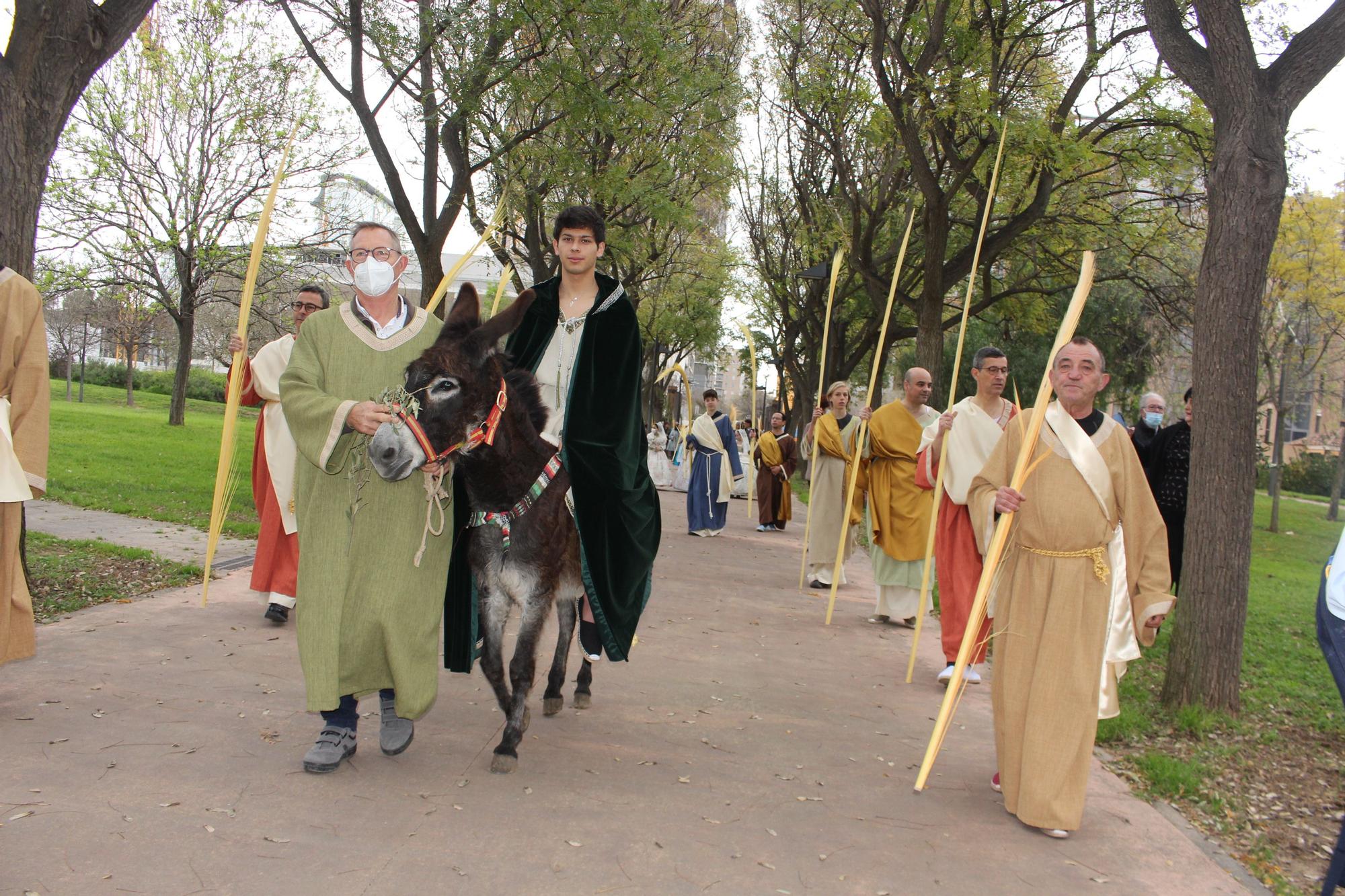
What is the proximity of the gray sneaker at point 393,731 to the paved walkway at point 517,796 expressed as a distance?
0.23ft

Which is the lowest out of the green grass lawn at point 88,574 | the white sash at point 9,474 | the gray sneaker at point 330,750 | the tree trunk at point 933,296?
the green grass lawn at point 88,574

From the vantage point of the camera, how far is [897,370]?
38.7 meters

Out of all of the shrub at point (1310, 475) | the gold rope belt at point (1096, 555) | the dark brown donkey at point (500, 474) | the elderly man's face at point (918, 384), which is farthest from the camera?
the shrub at point (1310, 475)

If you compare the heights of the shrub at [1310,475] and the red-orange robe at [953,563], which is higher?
the shrub at [1310,475]

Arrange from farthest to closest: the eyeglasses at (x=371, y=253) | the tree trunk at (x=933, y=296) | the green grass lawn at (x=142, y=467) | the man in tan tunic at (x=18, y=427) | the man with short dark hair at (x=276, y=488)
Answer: the tree trunk at (x=933, y=296) < the green grass lawn at (x=142, y=467) < the man with short dark hair at (x=276, y=488) < the man in tan tunic at (x=18, y=427) < the eyeglasses at (x=371, y=253)

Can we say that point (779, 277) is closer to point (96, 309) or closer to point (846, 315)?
point (846, 315)

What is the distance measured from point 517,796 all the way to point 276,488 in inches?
149

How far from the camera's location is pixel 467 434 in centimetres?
421

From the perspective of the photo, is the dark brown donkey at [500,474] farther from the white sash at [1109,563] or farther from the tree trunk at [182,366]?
the tree trunk at [182,366]

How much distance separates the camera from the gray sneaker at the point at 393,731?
4652 millimetres

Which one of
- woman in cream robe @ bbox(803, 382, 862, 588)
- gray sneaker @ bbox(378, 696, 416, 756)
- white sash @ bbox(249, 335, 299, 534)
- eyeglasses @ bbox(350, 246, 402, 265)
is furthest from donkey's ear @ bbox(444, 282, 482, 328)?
woman in cream robe @ bbox(803, 382, 862, 588)

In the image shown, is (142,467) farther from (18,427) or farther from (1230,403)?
(1230,403)

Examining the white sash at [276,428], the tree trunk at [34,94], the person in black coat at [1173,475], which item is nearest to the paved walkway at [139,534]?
the white sash at [276,428]

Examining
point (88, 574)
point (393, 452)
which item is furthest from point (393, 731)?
point (88, 574)
